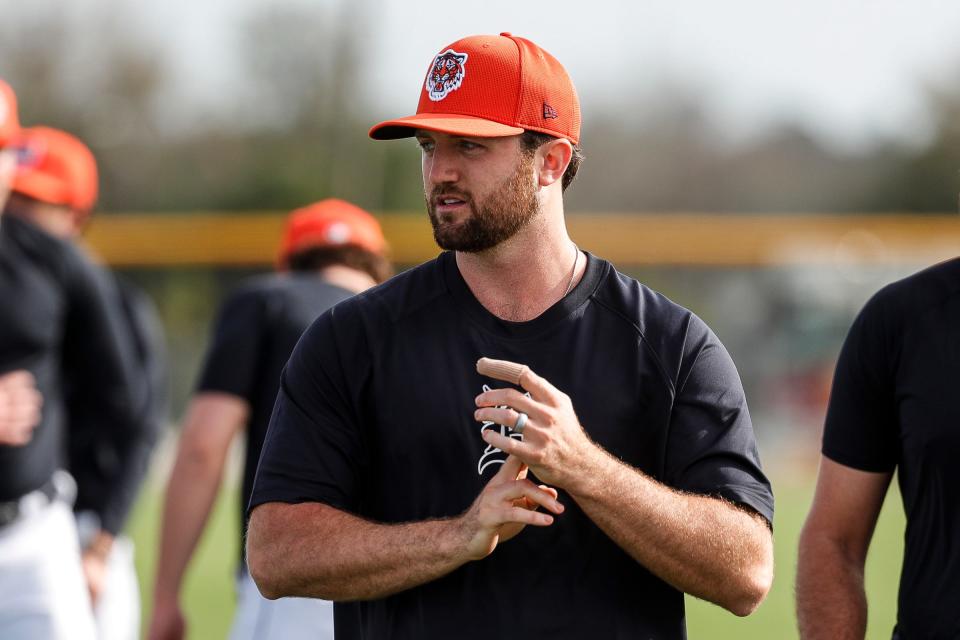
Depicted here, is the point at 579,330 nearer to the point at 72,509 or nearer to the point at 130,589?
the point at 72,509

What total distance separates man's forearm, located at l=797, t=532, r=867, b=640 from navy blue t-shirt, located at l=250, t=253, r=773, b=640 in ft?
1.46

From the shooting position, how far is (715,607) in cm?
945

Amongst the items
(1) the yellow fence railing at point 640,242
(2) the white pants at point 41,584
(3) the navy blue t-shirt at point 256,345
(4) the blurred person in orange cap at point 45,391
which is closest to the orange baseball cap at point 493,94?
(3) the navy blue t-shirt at point 256,345

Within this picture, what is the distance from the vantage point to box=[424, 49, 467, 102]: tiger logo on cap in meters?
3.09

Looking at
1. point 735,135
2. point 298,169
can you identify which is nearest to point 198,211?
point 298,169

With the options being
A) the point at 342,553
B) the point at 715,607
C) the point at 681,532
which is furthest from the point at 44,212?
the point at 715,607

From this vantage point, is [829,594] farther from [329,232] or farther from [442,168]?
[329,232]

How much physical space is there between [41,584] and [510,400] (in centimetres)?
265

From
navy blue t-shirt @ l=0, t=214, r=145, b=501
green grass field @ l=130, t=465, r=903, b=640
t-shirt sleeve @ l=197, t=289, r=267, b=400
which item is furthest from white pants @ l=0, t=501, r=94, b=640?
green grass field @ l=130, t=465, r=903, b=640

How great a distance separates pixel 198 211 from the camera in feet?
124

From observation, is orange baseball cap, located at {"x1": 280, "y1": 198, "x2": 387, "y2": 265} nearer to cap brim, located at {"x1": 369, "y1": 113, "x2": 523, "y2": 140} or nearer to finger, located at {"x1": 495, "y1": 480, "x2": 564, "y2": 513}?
cap brim, located at {"x1": 369, "y1": 113, "x2": 523, "y2": 140}

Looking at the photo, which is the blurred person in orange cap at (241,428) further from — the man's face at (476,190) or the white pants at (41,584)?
the man's face at (476,190)

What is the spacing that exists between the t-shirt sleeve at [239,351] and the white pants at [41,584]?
0.73 metres

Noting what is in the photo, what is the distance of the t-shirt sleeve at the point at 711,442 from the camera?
296 cm
